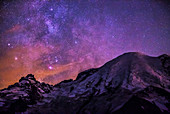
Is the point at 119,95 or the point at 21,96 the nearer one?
the point at 119,95

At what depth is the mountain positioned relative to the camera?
20953 mm

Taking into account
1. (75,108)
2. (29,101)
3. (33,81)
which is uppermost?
(33,81)

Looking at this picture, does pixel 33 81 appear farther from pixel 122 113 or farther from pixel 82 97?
pixel 122 113

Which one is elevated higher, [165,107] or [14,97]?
[14,97]

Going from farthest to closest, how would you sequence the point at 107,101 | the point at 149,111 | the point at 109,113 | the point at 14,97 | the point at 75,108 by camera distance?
1. the point at 14,97
2. the point at 75,108
3. the point at 107,101
4. the point at 109,113
5. the point at 149,111

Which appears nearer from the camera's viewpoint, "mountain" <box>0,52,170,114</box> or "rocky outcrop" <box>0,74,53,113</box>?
"mountain" <box>0,52,170,114</box>

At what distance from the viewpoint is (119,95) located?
24.4 metres

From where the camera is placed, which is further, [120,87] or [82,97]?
[82,97]

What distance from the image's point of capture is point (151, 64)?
112ft

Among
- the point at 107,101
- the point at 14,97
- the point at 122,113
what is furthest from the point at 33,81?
the point at 122,113

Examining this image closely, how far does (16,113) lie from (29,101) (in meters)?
6.16

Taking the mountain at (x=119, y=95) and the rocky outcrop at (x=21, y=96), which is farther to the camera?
the rocky outcrop at (x=21, y=96)

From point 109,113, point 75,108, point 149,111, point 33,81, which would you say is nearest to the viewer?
point 149,111

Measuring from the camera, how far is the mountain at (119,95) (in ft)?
68.7
